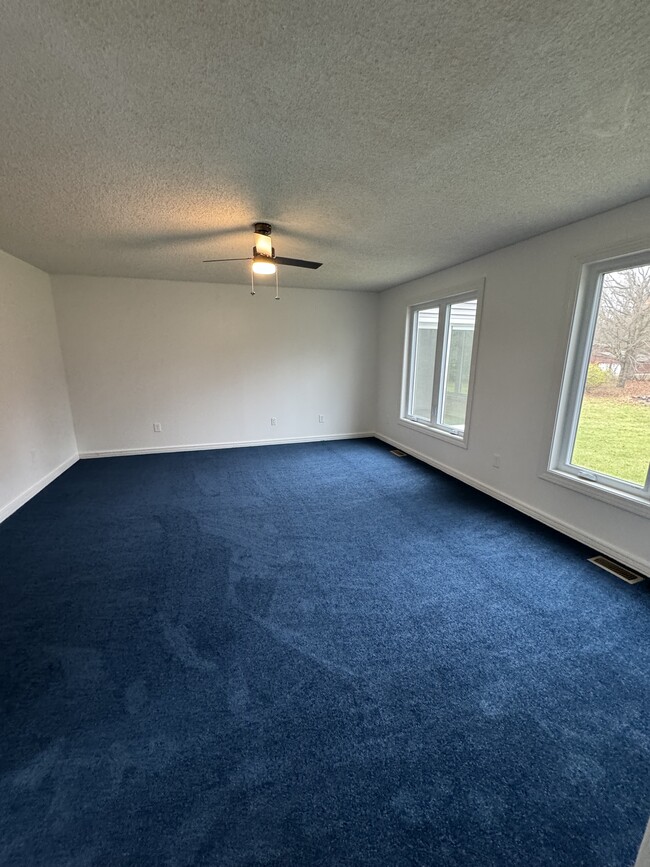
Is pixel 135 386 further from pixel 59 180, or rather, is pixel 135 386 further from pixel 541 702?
pixel 541 702

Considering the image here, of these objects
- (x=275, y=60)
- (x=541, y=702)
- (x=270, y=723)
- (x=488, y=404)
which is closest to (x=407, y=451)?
(x=488, y=404)

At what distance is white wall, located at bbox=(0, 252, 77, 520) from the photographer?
332 centimetres

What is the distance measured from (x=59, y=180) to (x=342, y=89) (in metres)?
1.74

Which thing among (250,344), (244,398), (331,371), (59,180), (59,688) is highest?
(59,180)

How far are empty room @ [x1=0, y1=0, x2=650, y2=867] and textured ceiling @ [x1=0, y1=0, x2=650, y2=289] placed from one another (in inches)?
0.5

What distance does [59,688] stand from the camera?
1.59m

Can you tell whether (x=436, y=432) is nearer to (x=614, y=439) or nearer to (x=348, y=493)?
(x=348, y=493)

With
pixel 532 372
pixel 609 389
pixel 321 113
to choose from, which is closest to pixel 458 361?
pixel 532 372

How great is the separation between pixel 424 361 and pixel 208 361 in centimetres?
307

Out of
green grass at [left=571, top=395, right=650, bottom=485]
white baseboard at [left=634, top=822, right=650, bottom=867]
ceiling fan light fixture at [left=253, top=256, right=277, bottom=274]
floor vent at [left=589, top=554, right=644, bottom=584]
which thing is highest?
ceiling fan light fixture at [left=253, top=256, right=277, bottom=274]

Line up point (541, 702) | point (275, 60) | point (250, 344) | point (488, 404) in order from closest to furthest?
point (275, 60) → point (541, 702) → point (488, 404) → point (250, 344)

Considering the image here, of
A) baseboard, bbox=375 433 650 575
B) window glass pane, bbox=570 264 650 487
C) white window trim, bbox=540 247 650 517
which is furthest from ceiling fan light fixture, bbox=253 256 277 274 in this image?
baseboard, bbox=375 433 650 575

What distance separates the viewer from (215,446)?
211 inches

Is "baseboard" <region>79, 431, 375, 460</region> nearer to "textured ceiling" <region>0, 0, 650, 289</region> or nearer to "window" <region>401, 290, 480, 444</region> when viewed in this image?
"window" <region>401, 290, 480, 444</region>
